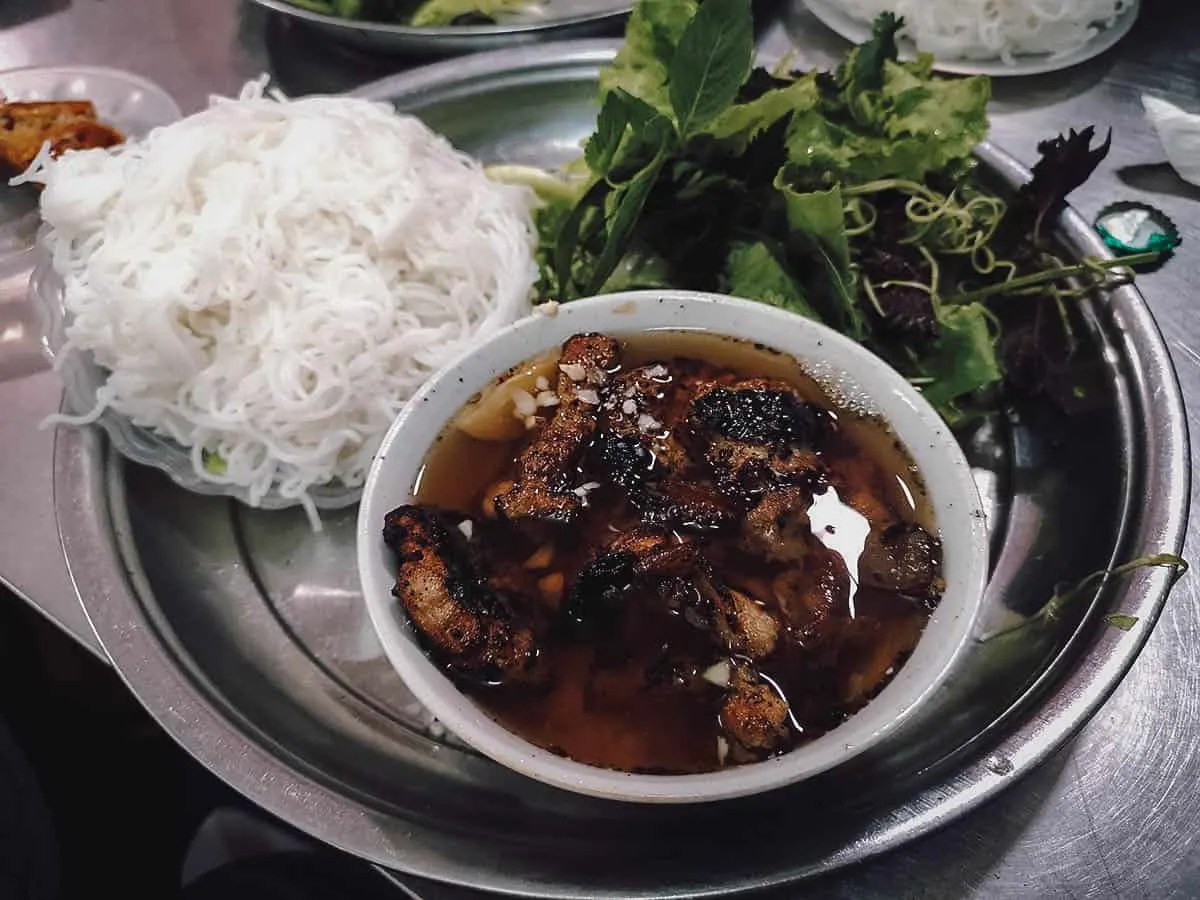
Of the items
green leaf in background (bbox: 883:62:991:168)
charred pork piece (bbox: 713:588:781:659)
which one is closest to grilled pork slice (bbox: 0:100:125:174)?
green leaf in background (bbox: 883:62:991:168)

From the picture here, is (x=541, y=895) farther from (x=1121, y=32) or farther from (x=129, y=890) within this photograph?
(x=1121, y=32)

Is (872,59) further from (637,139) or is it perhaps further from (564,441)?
(564,441)

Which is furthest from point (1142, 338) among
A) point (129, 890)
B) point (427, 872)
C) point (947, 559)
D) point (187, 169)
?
point (129, 890)

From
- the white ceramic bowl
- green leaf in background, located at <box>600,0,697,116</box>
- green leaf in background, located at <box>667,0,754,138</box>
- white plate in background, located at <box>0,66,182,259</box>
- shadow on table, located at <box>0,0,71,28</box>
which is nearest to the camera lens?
the white ceramic bowl

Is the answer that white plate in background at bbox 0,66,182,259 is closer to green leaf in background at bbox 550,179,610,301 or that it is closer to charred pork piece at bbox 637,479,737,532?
green leaf in background at bbox 550,179,610,301

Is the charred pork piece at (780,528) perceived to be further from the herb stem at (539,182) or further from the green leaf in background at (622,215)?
the herb stem at (539,182)

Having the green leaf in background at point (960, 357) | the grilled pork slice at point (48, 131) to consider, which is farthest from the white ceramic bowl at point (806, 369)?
the grilled pork slice at point (48, 131)
